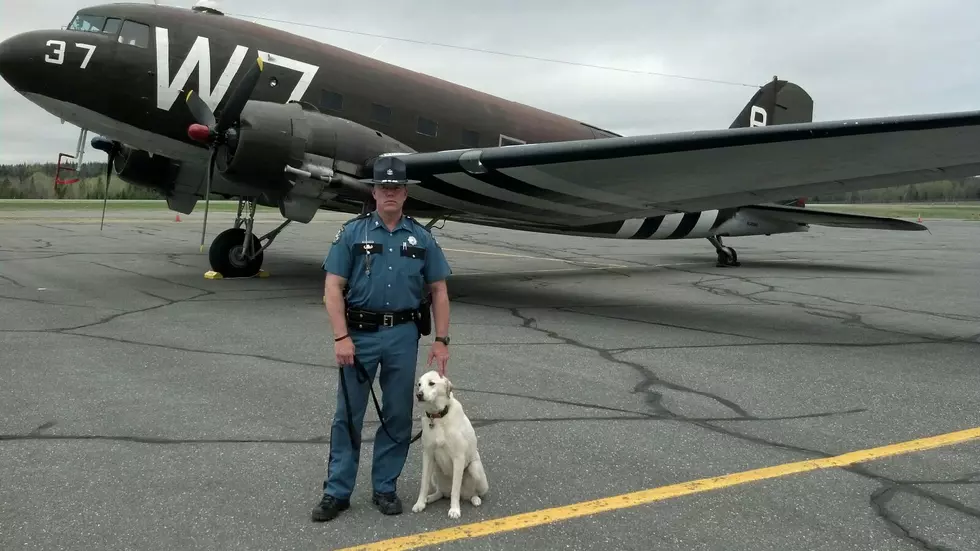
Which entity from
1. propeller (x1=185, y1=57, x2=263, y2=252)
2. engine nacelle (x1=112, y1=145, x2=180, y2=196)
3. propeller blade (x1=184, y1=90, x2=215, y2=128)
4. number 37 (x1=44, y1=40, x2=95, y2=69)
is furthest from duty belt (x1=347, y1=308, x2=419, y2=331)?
engine nacelle (x1=112, y1=145, x2=180, y2=196)

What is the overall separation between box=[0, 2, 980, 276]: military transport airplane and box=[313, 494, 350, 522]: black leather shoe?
6420 mm

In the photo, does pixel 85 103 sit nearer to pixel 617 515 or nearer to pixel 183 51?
pixel 183 51

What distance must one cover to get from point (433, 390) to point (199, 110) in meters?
8.08

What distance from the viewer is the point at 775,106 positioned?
56.3 feet

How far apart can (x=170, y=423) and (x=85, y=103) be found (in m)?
7.30

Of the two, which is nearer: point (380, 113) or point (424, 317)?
point (424, 317)

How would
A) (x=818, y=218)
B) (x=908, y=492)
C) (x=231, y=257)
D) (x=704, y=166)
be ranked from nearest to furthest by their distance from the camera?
(x=908, y=492), (x=704, y=166), (x=231, y=257), (x=818, y=218)

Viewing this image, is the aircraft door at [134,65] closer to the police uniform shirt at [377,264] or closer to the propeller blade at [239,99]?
the propeller blade at [239,99]

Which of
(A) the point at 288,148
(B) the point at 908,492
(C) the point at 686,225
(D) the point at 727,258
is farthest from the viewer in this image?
(D) the point at 727,258

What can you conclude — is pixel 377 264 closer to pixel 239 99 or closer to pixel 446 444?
pixel 446 444

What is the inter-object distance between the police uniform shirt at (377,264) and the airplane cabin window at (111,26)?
8632 mm

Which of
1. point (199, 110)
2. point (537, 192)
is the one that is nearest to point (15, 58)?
point (199, 110)

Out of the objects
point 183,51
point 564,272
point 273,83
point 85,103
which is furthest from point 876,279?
point 85,103

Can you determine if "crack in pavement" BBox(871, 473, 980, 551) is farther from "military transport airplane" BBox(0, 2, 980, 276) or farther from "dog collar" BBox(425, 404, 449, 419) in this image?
"military transport airplane" BBox(0, 2, 980, 276)
